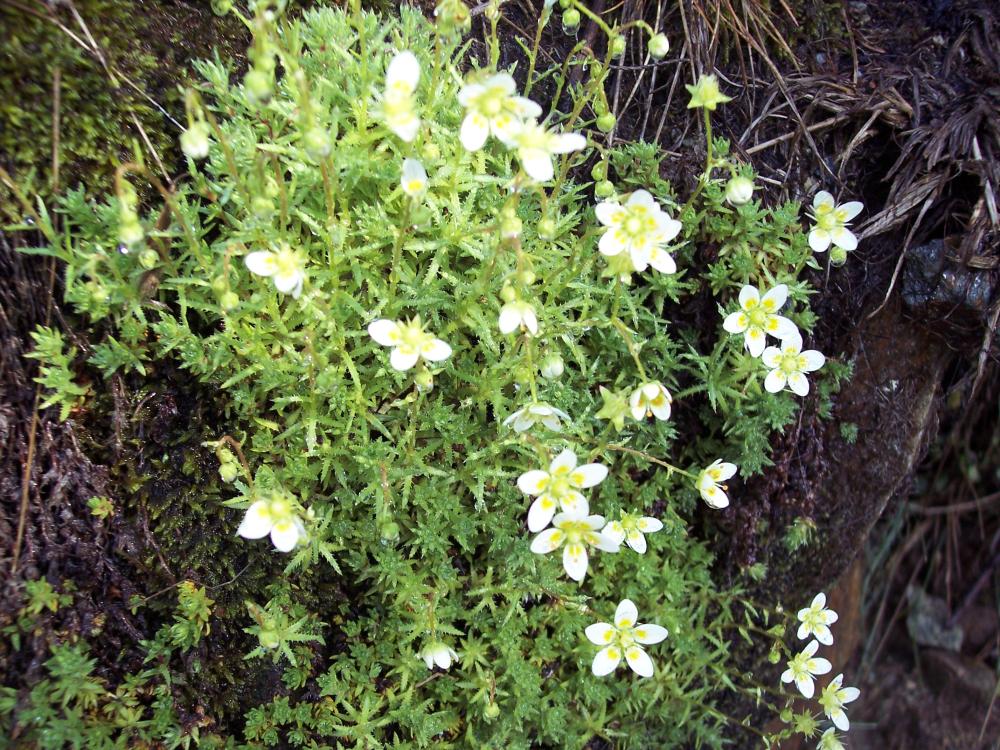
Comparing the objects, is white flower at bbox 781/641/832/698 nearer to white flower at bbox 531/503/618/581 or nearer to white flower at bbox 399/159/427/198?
white flower at bbox 531/503/618/581

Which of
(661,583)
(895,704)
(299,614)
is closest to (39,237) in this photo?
(299,614)

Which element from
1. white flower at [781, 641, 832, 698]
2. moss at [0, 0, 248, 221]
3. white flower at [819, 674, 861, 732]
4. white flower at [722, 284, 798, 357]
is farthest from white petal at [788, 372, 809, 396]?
moss at [0, 0, 248, 221]

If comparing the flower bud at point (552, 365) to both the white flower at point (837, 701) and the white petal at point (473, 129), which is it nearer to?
the white petal at point (473, 129)

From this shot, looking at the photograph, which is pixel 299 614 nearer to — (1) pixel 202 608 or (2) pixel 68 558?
(1) pixel 202 608

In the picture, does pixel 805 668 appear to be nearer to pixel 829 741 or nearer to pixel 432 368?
pixel 829 741

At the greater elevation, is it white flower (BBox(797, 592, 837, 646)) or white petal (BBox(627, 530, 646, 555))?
white petal (BBox(627, 530, 646, 555))

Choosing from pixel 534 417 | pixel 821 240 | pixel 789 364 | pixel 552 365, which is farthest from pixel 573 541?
pixel 821 240

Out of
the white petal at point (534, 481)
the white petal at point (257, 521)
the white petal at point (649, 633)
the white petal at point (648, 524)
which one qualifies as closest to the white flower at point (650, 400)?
the white petal at point (534, 481)
